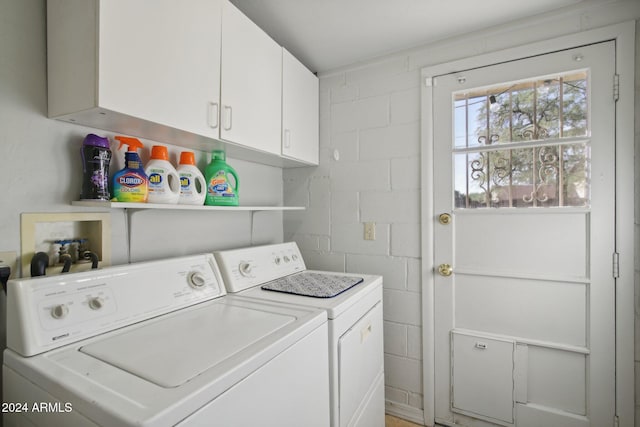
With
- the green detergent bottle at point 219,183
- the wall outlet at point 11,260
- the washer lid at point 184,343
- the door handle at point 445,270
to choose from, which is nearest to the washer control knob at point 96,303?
the washer lid at point 184,343

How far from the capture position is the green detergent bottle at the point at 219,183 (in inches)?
62.5

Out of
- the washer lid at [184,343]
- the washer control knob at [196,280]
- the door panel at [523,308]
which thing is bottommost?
the door panel at [523,308]

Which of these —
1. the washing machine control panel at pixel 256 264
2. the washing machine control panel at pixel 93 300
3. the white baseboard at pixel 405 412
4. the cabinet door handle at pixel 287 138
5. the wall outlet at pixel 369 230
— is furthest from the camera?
the wall outlet at pixel 369 230

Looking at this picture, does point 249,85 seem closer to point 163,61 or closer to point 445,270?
point 163,61

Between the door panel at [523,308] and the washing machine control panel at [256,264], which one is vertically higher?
the washing machine control panel at [256,264]

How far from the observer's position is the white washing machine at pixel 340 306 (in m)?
1.29

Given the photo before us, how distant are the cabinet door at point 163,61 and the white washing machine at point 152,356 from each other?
0.59m

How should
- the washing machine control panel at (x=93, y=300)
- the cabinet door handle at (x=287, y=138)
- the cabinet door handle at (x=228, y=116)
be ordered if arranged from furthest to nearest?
the cabinet door handle at (x=287, y=138) → the cabinet door handle at (x=228, y=116) → the washing machine control panel at (x=93, y=300)

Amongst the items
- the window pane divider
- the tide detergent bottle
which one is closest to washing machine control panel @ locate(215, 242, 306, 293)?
the tide detergent bottle

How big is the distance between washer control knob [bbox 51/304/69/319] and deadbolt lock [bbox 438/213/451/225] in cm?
182

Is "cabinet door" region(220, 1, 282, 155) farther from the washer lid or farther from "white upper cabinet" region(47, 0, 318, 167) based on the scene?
the washer lid

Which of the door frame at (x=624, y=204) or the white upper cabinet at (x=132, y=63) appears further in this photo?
the door frame at (x=624, y=204)

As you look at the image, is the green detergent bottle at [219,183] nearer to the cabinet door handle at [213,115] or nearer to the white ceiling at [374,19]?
the cabinet door handle at [213,115]

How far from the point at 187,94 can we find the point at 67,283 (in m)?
0.79
